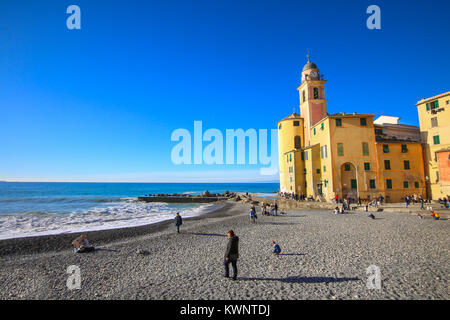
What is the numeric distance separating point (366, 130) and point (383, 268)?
26198 millimetres

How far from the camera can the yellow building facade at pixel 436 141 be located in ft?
86.2

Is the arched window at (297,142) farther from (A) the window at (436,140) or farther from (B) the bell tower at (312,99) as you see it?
(A) the window at (436,140)

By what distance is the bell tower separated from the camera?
129 ft

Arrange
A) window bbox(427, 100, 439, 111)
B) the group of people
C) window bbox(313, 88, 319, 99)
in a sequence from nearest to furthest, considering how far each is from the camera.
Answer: window bbox(427, 100, 439, 111), the group of people, window bbox(313, 88, 319, 99)

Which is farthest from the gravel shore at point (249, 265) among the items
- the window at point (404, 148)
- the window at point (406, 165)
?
the window at point (404, 148)

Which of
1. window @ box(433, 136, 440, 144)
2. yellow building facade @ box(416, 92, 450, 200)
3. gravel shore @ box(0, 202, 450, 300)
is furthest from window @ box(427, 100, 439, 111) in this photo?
gravel shore @ box(0, 202, 450, 300)

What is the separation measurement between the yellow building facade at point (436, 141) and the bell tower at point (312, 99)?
13.4m

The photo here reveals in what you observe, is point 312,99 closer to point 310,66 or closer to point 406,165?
point 310,66

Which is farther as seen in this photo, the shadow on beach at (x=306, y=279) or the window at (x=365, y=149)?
the window at (x=365, y=149)

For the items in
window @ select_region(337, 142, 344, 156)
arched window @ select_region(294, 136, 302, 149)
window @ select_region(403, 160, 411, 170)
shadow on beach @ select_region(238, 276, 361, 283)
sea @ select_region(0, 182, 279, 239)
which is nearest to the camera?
shadow on beach @ select_region(238, 276, 361, 283)

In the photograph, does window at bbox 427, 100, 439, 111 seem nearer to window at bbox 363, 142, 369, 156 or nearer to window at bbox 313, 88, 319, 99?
window at bbox 363, 142, 369, 156

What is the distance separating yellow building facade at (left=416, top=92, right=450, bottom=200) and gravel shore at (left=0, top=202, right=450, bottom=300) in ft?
47.0
